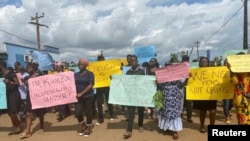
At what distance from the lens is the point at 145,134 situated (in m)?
7.34

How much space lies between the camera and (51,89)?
757cm

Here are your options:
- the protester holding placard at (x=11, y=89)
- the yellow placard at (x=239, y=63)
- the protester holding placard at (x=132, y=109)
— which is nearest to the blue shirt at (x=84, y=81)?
the protester holding placard at (x=132, y=109)

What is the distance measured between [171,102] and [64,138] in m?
2.65

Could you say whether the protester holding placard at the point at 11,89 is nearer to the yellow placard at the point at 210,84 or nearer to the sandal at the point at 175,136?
the sandal at the point at 175,136

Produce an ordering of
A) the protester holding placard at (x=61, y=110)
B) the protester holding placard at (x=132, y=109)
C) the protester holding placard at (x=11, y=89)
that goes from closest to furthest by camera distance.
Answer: the protester holding placard at (x=132, y=109) < the protester holding placard at (x=11, y=89) < the protester holding placard at (x=61, y=110)

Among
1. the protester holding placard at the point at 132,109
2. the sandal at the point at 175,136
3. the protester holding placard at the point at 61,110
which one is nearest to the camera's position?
the sandal at the point at 175,136

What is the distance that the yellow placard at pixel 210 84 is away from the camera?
6887mm

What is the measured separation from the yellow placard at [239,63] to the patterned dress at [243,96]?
134 millimetres

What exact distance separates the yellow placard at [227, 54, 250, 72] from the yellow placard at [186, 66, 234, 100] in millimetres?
979

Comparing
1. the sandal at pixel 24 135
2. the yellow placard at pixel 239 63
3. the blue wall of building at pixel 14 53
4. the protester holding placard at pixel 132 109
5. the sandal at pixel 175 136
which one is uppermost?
the blue wall of building at pixel 14 53

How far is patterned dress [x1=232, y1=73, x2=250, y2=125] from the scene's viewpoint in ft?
18.8

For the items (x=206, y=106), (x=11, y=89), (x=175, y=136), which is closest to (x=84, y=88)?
(x=11, y=89)

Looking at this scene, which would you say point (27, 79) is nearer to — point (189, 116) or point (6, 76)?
point (6, 76)

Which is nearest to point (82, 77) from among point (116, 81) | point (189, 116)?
point (116, 81)
